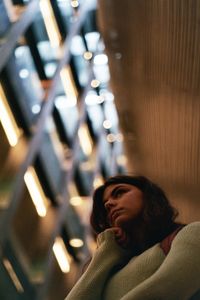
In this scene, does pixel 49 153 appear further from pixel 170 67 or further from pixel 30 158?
pixel 170 67

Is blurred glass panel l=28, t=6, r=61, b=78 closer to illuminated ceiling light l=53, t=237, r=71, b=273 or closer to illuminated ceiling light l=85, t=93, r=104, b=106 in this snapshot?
illuminated ceiling light l=85, t=93, r=104, b=106

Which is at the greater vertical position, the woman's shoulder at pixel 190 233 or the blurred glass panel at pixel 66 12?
the woman's shoulder at pixel 190 233

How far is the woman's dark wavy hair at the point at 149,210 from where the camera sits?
6.00 ft

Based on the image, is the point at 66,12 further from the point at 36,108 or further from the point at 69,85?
the point at 36,108

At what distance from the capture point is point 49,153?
9461 mm

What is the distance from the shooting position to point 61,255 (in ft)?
32.9

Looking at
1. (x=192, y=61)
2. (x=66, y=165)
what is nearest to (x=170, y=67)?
(x=192, y=61)

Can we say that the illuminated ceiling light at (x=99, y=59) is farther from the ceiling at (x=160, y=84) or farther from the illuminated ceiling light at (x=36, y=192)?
the illuminated ceiling light at (x=36, y=192)

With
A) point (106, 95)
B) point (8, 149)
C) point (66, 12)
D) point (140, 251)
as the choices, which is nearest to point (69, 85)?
point (66, 12)

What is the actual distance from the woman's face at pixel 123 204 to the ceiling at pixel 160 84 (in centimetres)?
355

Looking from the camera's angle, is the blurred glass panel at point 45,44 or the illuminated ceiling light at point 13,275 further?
the blurred glass panel at point 45,44

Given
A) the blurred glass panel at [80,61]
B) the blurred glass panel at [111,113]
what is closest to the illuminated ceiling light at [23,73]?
the blurred glass panel at [80,61]

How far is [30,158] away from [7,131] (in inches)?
23.8

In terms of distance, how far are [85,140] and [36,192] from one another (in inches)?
150
